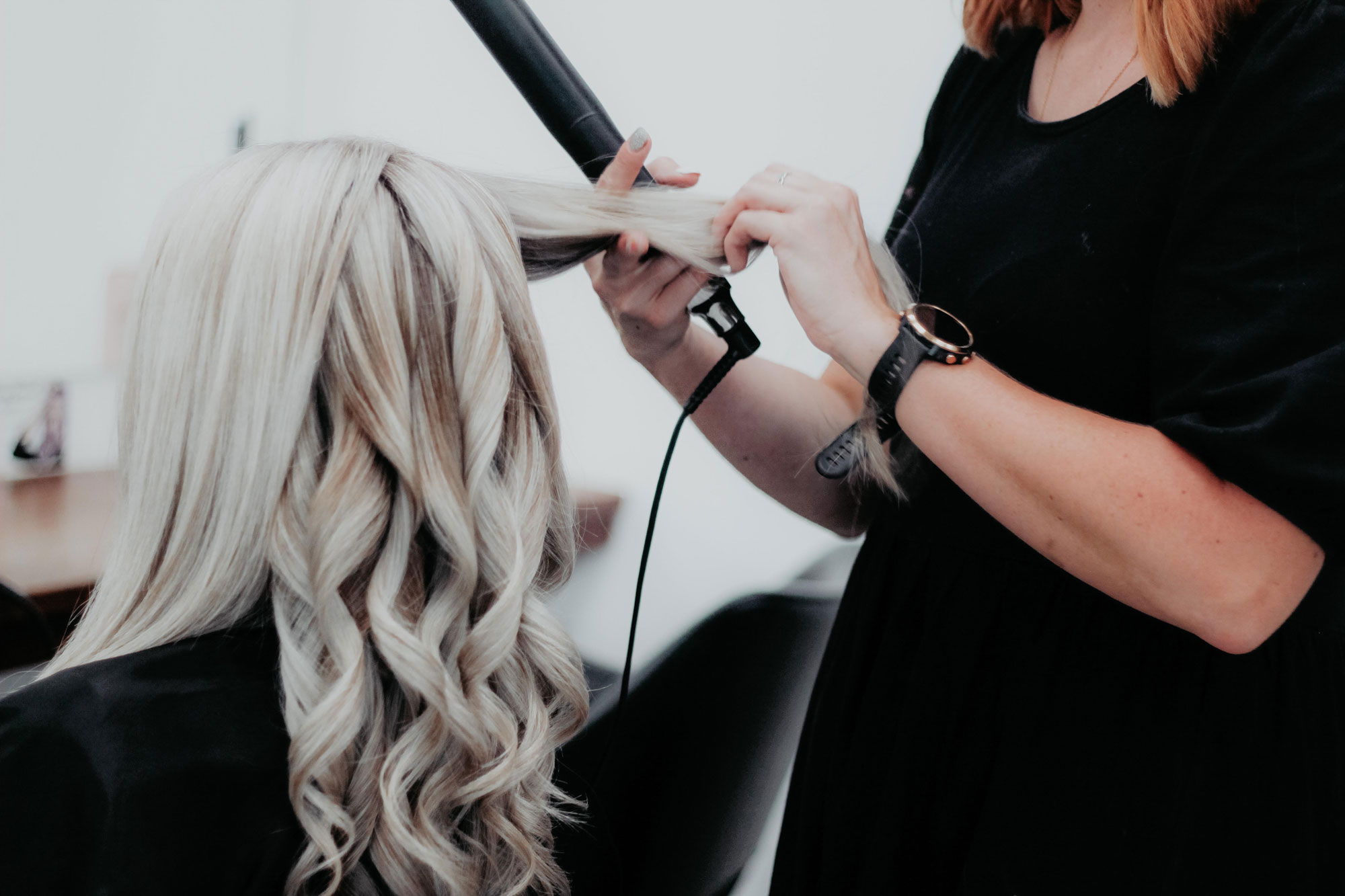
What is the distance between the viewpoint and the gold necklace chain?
688 mm

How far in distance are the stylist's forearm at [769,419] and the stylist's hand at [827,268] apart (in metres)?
0.20

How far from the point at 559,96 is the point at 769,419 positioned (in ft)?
1.16

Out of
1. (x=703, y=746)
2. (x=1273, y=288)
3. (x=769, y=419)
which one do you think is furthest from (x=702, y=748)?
(x=1273, y=288)

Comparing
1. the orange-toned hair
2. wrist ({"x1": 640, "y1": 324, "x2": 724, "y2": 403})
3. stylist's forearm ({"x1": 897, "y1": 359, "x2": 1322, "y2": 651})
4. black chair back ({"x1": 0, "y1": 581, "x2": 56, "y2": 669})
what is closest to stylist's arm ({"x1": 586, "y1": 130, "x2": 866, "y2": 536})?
wrist ({"x1": 640, "y1": 324, "x2": 724, "y2": 403})

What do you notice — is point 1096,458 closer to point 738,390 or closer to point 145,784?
point 738,390

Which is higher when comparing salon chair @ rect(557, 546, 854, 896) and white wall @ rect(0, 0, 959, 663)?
white wall @ rect(0, 0, 959, 663)

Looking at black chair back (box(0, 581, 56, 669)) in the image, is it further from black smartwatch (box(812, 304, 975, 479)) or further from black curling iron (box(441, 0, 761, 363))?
black smartwatch (box(812, 304, 975, 479))

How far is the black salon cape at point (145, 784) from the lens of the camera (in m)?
0.47

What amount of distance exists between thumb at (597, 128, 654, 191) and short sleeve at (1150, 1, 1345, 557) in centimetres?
38

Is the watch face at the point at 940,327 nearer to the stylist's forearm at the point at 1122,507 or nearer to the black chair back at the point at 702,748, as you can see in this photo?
the stylist's forearm at the point at 1122,507

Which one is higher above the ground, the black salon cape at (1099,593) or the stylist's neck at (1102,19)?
the stylist's neck at (1102,19)

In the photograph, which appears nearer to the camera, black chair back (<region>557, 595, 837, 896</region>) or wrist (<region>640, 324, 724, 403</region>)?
wrist (<region>640, 324, 724, 403</region>)

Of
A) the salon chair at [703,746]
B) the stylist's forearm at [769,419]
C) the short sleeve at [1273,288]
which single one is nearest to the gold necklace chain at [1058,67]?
the short sleeve at [1273,288]

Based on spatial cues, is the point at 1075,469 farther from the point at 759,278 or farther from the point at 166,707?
the point at 759,278
